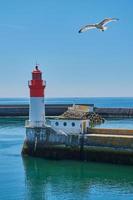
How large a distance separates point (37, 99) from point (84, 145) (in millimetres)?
4644

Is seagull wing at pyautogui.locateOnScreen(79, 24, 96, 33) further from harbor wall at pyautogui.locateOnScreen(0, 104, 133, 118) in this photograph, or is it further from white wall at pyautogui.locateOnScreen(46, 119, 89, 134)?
harbor wall at pyautogui.locateOnScreen(0, 104, 133, 118)

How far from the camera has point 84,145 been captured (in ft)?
99.0

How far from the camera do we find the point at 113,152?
29250 mm

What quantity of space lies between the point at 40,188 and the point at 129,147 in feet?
22.9

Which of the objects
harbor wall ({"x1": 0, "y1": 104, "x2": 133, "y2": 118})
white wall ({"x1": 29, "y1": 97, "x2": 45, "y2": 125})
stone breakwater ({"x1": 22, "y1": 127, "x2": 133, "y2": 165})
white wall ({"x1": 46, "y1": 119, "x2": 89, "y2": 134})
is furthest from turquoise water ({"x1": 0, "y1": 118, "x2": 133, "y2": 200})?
harbor wall ({"x1": 0, "y1": 104, "x2": 133, "y2": 118})

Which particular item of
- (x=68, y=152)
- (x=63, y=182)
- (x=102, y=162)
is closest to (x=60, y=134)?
(x=68, y=152)

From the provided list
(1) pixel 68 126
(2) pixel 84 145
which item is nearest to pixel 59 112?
(1) pixel 68 126

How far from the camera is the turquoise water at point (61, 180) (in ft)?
74.1

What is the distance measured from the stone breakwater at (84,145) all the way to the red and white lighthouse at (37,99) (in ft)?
2.48

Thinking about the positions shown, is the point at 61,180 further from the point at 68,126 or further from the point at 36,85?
the point at 36,85

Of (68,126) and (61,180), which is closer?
(61,180)

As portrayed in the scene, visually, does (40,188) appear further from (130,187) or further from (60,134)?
(60,134)

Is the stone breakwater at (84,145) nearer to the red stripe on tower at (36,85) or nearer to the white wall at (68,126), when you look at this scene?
the white wall at (68,126)

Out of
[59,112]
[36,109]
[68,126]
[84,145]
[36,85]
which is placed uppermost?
[36,85]
